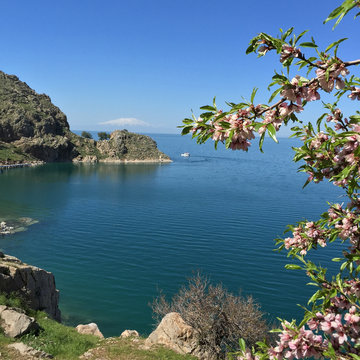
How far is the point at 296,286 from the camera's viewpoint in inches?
1559

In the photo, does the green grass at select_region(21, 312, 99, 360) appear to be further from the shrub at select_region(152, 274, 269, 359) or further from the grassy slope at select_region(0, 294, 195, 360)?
the shrub at select_region(152, 274, 269, 359)

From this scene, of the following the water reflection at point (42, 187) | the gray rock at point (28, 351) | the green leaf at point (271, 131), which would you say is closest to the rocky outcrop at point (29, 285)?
the gray rock at point (28, 351)

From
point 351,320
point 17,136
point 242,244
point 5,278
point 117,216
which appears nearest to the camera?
point 351,320

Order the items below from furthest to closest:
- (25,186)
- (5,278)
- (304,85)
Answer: (25,186)
(5,278)
(304,85)

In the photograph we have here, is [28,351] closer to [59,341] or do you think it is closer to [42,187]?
[59,341]

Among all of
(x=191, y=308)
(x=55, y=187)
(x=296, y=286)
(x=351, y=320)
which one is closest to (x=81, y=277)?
(x=191, y=308)

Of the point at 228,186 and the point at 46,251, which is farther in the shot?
the point at 228,186

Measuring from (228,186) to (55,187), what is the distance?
6204cm

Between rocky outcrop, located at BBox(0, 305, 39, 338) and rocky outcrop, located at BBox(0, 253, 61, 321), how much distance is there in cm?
309

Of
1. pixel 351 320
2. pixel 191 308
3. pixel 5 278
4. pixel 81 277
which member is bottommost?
pixel 81 277

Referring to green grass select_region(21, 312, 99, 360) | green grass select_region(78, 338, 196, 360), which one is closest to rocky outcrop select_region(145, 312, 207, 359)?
green grass select_region(78, 338, 196, 360)

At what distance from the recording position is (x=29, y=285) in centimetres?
2277

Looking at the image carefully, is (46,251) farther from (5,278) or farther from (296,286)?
(296,286)

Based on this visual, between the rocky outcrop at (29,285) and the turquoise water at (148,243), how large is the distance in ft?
22.4
